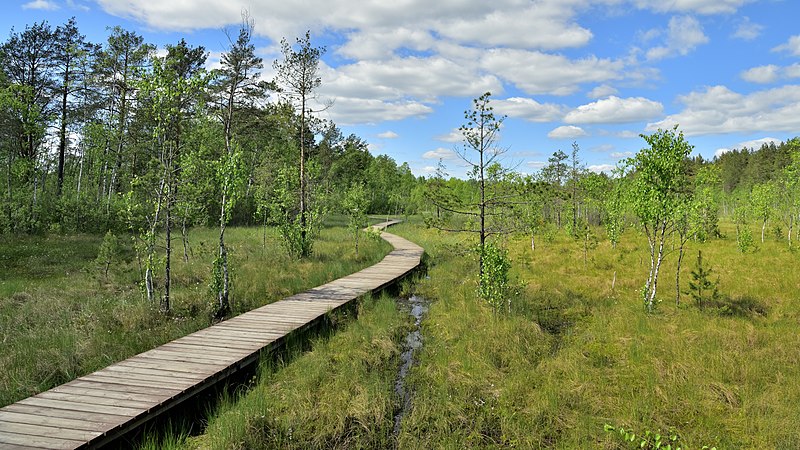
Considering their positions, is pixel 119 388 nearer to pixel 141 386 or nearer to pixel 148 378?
pixel 141 386

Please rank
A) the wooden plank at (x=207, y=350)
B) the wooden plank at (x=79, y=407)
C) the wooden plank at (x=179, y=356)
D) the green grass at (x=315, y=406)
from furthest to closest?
1. the wooden plank at (x=207, y=350)
2. the wooden plank at (x=179, y=356)
3. the green grass at (x=315, y=406)
4. the wooden plank at (x=79, y=407)

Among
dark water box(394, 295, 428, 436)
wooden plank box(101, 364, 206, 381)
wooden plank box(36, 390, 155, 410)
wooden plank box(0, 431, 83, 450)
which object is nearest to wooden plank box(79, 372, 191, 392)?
wooden plank box(101, 364, 206, 381)

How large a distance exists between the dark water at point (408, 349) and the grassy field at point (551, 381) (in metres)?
0.14

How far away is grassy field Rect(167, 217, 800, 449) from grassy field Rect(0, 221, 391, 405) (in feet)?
7.70

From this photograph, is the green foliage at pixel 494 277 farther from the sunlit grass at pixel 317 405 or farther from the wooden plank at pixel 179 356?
the wooden plank at pixel 179 356

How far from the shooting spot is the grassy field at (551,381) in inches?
185

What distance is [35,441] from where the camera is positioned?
3.87 metres

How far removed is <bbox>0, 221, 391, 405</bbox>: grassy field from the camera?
19.1 ft

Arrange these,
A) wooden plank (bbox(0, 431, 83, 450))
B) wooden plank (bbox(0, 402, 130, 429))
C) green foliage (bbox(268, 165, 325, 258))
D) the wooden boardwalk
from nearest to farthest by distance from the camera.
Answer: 1. wooden plank (bbox(0, 431, 83, 450))
2. the wooden boardwalk
3. wooden plank (bbox(0, 402, 130, 429))
4. green foliage (bbox(268, 165, 325, 258))

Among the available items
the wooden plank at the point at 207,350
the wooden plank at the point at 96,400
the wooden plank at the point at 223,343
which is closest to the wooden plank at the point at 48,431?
the wooden plank at the point at 96,400

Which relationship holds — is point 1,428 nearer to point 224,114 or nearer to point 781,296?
point 224,114

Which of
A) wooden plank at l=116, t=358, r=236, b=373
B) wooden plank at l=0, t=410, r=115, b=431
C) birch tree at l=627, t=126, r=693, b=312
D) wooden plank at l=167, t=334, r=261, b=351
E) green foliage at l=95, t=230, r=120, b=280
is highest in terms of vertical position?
birch tree at l=627, t=126, r=693, b=312

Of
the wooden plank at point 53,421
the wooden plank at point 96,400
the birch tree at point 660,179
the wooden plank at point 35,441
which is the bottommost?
the wooden plank at point 35,441

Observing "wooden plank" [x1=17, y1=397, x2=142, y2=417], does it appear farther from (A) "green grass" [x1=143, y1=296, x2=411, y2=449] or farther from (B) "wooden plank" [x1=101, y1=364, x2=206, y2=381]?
(B) "wooden plank" [x1=101, y1=364, x2=206, y2=381]
